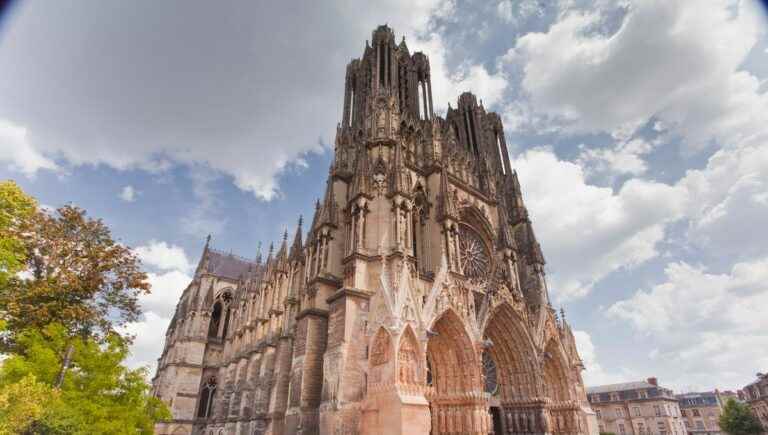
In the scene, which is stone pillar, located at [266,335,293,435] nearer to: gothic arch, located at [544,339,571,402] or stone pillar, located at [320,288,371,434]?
stone pillar, located at [320,288,371,434]

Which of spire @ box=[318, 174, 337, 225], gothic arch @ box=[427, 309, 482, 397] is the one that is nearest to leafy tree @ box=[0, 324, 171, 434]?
spire @ box=[318, 174, 337, 225]

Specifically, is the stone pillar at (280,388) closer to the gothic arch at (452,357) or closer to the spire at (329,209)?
the spire at (329,209)

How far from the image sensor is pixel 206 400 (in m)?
33.0

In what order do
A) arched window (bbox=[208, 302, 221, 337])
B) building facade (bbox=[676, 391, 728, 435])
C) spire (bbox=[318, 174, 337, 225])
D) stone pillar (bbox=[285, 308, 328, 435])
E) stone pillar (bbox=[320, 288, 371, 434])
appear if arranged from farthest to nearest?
building facade (bbox=[676, 391, 728, 435])
arched window (bbox=[208, 302, 221, 337])
spire (bbox=[318, 174, 337, 225])
stone pillar (bbox=[285, 308, 328, 435])
stone pillar (bbox=[320, 288, 371, 434])

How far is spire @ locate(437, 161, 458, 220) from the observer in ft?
61.6

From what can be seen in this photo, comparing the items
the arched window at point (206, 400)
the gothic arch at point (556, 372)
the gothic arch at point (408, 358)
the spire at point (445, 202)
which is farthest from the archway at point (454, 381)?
the arched window at point (206, 400)

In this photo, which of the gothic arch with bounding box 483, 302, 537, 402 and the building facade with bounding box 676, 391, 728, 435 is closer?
the gothic arch with bounding box 483, 302, 537, 402

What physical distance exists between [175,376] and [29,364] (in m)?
24.0

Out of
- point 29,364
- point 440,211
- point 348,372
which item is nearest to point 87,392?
point 29,364

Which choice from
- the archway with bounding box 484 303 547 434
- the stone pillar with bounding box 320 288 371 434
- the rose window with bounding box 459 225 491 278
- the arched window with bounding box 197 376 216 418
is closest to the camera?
the stone pillar with bounding box 320 288 371 434

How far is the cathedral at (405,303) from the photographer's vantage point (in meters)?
13.3

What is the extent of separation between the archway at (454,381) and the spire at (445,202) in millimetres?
5327

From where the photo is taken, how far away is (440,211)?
62.4 ft

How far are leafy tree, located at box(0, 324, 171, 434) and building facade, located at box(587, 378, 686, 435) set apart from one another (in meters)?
53.4
